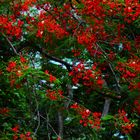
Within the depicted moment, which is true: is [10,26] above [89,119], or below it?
above

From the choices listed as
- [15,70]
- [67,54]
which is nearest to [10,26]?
[15,70]

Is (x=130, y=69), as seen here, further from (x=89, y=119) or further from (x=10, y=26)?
(x=10, y=26)

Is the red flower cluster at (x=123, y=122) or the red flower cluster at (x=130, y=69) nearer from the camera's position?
the red flower cluster at (x=123, y=122)

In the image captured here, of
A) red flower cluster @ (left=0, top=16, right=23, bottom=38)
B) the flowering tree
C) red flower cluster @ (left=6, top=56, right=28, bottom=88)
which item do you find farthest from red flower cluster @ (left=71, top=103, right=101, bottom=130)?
red flower cluster @ (left=0, top=16, right=23, bottom=38)

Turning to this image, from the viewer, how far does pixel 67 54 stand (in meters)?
9.30

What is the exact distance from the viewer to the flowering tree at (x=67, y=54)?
7148 mm

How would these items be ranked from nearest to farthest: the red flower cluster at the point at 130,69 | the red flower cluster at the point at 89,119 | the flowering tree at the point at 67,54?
the red flower cluster at the point at 89,119 → the flowering tree at the point at 67,54 → the red flower cluster at the point at 130,69

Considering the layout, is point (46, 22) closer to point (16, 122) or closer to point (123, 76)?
point (123, 76)

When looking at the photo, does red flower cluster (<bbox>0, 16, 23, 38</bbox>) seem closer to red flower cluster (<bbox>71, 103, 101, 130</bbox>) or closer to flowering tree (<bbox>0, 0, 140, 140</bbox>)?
flowering tree (<bbox>0, 0, 140, 140</bbox>)

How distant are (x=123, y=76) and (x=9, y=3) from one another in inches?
104

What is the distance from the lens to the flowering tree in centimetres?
715

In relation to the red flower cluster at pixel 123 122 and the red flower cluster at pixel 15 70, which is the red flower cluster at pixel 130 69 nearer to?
the red flower cluster at pixel 123 122

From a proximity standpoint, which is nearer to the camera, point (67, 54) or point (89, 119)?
point (89, 119)

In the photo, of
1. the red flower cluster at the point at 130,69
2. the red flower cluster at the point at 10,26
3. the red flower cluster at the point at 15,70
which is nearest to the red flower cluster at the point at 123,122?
the red flower cluster at the point at 130,69
